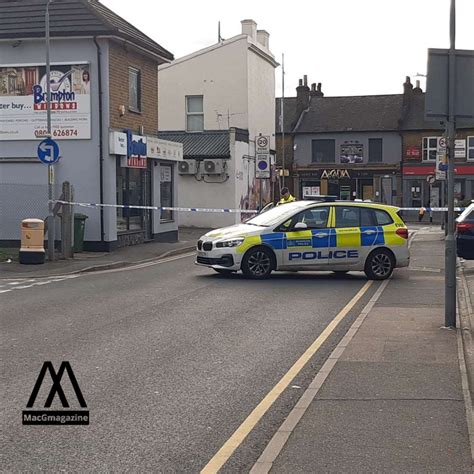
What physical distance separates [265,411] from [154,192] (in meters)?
19.9

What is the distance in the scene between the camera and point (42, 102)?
2255cm

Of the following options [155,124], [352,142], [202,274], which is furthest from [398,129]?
[202,274]

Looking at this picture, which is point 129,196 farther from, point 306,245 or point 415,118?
point 415,118

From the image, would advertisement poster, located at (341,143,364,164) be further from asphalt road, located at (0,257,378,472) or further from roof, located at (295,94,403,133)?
asphalt road, located at (0,257,378,472)

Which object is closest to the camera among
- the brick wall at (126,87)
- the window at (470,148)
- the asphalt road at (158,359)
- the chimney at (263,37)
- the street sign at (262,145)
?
the asphalt road at (158,359)

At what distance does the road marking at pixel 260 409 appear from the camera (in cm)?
549

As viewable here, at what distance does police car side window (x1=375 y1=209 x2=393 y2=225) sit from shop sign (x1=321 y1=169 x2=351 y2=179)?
42776 millimetres

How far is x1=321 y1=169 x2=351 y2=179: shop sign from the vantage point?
194 feet

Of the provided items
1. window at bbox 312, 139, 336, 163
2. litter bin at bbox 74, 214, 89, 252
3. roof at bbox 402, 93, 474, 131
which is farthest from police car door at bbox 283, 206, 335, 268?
window at bbox 312, 139, 336, 163

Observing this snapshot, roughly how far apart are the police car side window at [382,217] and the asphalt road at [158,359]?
143cm

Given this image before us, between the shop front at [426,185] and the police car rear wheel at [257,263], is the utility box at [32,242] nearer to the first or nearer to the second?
the police car rear wheel at [257,263]

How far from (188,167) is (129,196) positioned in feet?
36.4

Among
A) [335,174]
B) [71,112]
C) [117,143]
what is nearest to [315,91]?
[335,174]

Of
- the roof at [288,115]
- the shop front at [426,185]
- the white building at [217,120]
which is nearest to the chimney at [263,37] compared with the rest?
the white building at [217,120]
